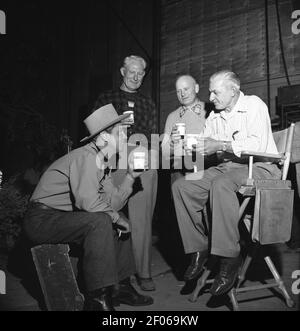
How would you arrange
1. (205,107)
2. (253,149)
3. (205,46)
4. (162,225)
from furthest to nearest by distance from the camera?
(205,46) < (162,225) < (205,107) < (253,149)

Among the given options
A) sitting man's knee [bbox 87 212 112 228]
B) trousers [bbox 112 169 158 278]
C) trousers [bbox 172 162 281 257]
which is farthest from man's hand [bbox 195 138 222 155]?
sitting man's knee [bbox 87 212 112 228]

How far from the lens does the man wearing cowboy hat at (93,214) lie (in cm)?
242

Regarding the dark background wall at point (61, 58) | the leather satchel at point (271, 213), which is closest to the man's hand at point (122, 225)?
the leather satchel at point (271, 213)

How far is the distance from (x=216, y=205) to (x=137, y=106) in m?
1.72

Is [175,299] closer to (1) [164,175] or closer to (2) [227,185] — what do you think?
(2) [227,185]

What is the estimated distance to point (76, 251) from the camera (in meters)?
2.87

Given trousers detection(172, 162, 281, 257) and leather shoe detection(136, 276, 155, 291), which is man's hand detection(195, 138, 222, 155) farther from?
leather shoe detection(136, 276, 155, 291)

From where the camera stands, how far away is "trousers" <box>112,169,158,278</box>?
3246 millimetres

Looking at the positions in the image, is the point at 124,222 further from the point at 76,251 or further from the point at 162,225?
the point at 162,225

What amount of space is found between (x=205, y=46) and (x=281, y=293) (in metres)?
4.63

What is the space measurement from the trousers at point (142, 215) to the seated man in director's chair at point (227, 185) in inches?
11.4

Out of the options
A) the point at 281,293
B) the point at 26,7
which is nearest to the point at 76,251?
the point at 281,293

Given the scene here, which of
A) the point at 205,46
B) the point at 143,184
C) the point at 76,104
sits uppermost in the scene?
the point at 205,46

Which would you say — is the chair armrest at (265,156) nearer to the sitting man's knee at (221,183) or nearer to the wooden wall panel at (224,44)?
the sitting man's knee at (221,183)
